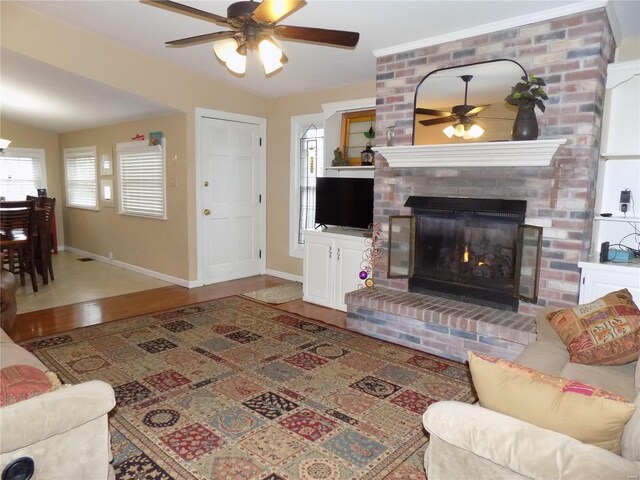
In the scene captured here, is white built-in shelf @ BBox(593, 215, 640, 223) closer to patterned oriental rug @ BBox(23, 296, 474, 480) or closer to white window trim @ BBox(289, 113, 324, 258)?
patterned oriental rug @ BBox(23, 296, 474, 480)

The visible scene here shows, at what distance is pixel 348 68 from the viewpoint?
4.43 meters

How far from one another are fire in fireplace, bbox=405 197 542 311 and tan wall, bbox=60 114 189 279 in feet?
9.74

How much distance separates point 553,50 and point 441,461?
282 centimetres

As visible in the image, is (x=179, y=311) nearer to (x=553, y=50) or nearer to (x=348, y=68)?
(x=348, y=68)

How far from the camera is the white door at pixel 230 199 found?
544 centimetres

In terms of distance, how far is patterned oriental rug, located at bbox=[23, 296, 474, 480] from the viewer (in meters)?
2.08

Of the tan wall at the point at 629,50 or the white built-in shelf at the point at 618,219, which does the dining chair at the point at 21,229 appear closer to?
the white built-in shelf at the point at 618,219

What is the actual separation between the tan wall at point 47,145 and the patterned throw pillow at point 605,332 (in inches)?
328

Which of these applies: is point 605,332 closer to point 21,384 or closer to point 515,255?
point 515,255

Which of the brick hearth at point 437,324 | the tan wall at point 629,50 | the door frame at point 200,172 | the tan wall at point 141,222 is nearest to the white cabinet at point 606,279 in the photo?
the brick hearth at point 437,324

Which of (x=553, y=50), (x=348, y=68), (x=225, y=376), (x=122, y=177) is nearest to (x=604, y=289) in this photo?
(x=553, y=50)

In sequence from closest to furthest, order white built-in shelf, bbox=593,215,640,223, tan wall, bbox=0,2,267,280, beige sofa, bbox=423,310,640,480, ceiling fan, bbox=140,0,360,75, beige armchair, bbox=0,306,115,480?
A: beige sofa, bbox=423,310,640,480, beige armchair, bbox=0,306,115,480, ceiling fan, bbox=140,0,360,75, white built-in shelf, bbox=593,215,640,223, tan wall, bbox=0,2,267,280

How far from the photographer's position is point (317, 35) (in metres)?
2.46

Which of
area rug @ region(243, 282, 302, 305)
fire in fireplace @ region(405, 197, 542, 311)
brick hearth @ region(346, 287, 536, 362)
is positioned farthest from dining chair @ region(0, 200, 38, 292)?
fire in fireplace @ region(405, 197, 542, 311)
